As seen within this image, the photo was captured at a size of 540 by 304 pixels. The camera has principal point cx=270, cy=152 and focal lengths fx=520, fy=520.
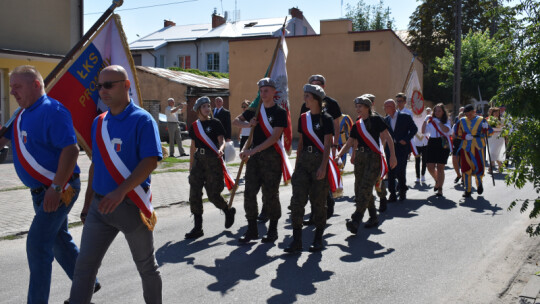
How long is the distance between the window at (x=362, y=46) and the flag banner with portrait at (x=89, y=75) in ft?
71.9

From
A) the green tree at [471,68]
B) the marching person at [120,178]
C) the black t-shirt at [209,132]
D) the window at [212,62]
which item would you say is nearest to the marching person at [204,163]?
the black t-shirt at [209,132]

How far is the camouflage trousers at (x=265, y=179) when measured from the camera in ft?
20.6

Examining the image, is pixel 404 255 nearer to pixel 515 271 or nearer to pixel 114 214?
pixel 515 271

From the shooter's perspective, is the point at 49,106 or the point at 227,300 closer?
the point at 49,106

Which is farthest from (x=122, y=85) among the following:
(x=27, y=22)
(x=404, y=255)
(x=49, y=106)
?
(x=27, y=22)

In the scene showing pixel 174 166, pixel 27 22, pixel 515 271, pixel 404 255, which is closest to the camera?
pixel 515 271

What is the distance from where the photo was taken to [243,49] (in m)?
27.6

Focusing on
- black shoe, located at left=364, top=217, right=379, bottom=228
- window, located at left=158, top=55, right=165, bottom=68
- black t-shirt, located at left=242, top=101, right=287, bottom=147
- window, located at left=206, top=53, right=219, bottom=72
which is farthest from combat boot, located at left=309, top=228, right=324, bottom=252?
window, located at left=158, top=55, right=165, bottom=68

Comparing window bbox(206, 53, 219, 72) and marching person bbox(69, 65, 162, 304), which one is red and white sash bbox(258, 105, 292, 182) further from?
window bbox(206, 53, 219, 72)

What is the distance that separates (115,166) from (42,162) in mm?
755

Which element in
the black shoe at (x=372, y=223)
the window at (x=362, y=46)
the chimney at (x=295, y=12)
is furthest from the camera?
the chimney at (x=295, y=12)

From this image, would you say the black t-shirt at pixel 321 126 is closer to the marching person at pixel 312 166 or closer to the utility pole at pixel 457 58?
the marching person at pixel 312 166

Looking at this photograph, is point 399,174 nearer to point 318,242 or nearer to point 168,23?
point 318,242

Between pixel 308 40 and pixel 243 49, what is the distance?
139 inches
